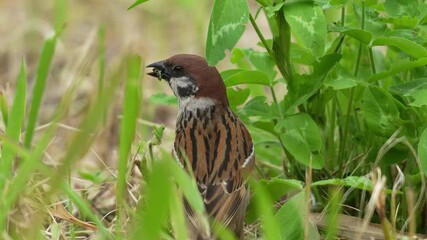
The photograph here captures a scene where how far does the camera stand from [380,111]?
3.43 metres

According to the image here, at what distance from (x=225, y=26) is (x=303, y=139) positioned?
527mm

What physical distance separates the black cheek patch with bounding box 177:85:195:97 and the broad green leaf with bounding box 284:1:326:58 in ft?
2.38

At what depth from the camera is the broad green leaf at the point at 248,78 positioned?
140 inches

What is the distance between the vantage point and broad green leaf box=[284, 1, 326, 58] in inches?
124

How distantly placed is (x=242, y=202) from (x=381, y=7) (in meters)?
0.82

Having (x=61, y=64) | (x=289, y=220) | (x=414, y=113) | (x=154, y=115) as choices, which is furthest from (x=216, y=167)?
(x=61, y=64)

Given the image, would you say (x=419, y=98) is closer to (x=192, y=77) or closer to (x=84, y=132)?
(x=192, y=77)

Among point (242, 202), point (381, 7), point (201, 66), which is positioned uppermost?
point (381, 7)

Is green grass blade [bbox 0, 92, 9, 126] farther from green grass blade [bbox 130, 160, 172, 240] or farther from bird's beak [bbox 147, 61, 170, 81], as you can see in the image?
green grass blade [bbox 130, 160, 172, 240]

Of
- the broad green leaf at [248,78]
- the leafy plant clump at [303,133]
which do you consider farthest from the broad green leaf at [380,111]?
the broad green leaf at [248,78]

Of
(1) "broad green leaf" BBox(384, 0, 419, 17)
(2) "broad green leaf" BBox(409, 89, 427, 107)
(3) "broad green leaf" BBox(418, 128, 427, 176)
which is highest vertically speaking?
(1) "broad green leaf" BBox(384, 0, 419, 17)

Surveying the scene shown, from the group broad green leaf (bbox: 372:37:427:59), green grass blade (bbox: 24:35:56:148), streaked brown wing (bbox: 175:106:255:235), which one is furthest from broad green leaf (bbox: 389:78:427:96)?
green grass blade (bbox: 24:35:56:148)

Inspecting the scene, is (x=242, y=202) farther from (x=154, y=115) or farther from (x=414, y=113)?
(x=154, y=115)

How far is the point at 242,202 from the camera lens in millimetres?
3436
